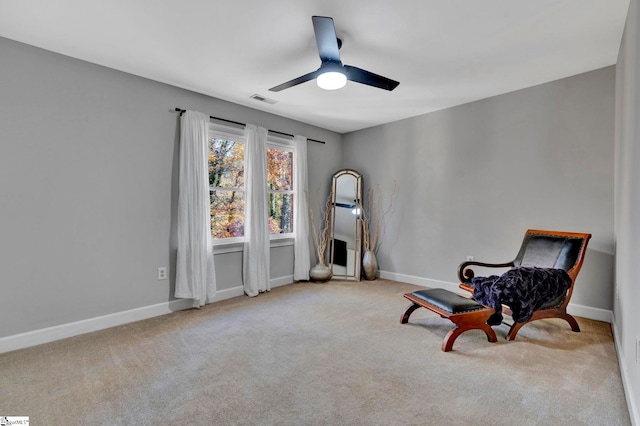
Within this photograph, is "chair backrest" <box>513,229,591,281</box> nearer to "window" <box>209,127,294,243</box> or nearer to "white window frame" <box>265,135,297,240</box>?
"white window frame" <box>265,135,297,240</box>

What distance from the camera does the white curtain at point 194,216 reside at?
3529 millimetres

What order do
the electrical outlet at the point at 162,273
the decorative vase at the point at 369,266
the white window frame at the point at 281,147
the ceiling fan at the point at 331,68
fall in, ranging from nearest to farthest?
the ceiling fan at the point at 331,68 → the electrical outlet at the point at 162,273 → the white window frame at the point at 281,147 → the decorative vase at the point at 369,266

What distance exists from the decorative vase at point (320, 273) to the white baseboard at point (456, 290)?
918 mm

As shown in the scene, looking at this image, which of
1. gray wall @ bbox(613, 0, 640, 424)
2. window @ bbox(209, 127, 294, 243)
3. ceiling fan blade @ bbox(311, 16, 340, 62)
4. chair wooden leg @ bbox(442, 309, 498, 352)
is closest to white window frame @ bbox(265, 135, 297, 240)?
window @ bbox(209, 127, 294, 243)

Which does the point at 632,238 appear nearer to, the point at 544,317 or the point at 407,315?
the point at 544,317

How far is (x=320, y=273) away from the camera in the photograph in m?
4.89

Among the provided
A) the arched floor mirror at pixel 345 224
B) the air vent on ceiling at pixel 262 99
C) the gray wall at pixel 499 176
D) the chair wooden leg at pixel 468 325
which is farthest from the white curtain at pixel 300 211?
the chair wooden leg at pixel 468 325

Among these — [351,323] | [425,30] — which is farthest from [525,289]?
[425,30]

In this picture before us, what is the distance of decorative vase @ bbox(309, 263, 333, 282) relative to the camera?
192 inches

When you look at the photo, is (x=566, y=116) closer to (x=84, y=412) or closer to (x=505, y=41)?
(x=505, y=41)

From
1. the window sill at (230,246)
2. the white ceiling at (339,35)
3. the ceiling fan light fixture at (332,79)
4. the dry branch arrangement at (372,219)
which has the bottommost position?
the window sill at (230,246)

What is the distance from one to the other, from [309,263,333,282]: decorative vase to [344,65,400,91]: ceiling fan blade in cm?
295

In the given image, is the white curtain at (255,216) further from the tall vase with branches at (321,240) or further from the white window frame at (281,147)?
the tall vase with branches at (321,240)

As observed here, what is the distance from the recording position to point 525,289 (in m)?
2.66
